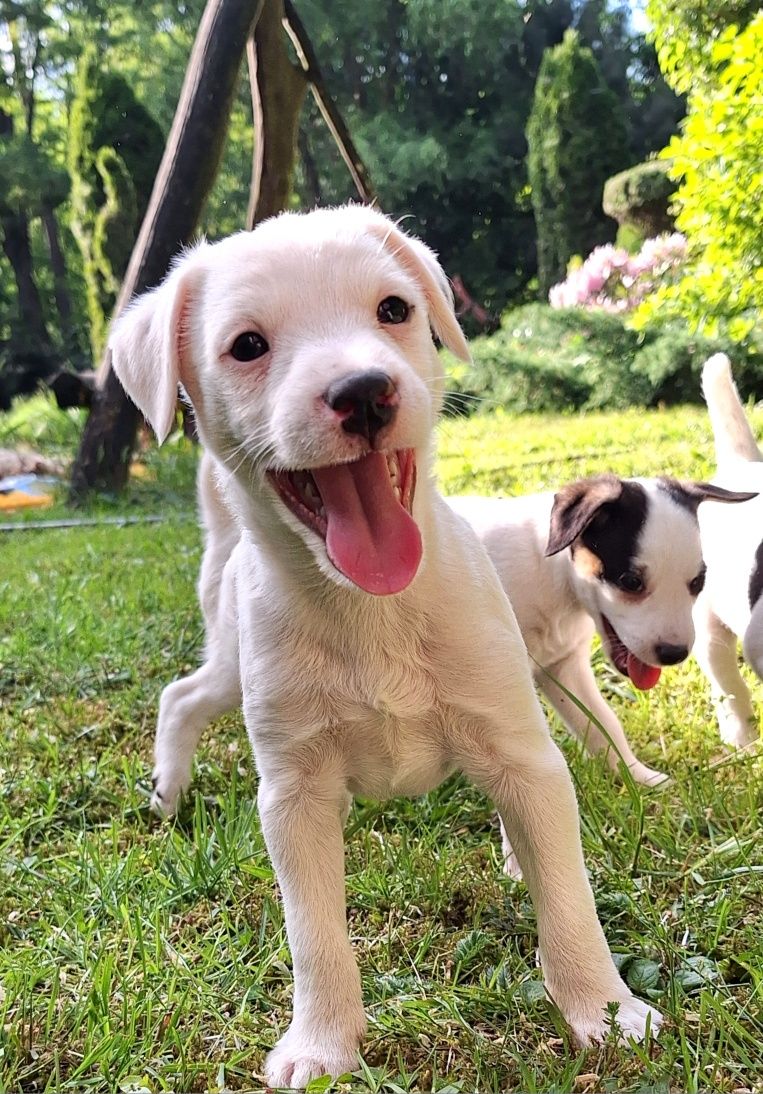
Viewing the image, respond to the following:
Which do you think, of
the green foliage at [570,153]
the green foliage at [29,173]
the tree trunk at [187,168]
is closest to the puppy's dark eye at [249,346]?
the tree trunk at [187,168]

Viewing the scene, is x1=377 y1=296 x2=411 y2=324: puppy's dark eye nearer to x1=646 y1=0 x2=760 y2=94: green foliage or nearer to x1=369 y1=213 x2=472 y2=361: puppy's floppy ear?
x1=369 y1=213 x2=472 y2=361: puppy's floppy ear

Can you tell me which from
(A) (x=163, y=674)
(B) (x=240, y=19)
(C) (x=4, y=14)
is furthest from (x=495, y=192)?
(A) (x=163, y=674)

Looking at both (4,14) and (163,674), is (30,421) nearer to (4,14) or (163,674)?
(4,14)

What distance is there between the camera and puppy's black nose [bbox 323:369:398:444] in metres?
1.51

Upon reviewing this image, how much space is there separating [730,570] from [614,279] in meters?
9.99

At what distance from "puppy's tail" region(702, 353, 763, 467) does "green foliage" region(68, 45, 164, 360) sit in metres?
10.4

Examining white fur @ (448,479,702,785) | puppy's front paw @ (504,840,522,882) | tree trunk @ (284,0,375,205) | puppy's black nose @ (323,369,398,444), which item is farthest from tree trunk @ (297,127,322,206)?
puppy's black nose @ (323,369,398,444)

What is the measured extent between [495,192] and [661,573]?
40.8 ft

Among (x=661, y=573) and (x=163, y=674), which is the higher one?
(x=661, y=573)

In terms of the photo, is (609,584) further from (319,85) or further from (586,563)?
(319,85)

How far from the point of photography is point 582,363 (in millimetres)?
11992

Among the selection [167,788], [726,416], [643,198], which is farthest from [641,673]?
[643,198]

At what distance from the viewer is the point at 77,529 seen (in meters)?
Answer: 7.91

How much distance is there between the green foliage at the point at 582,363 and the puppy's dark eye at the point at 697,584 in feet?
25.7
